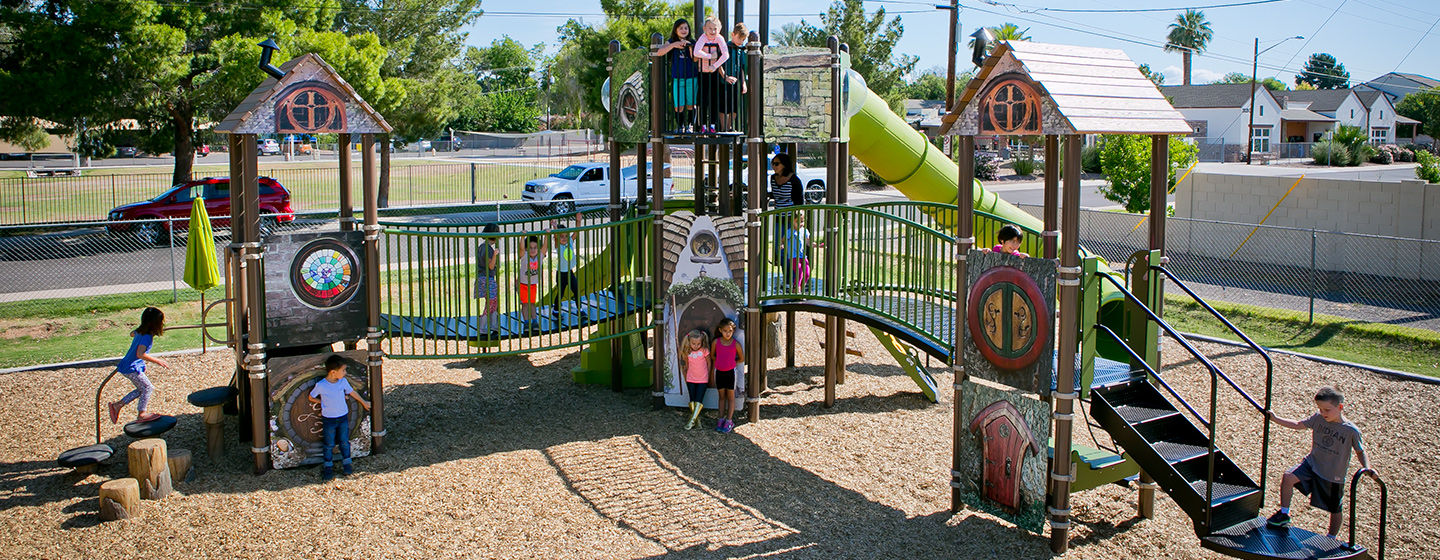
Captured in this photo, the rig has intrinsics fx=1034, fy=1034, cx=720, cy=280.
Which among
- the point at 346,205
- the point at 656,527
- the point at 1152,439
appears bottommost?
the point at 656,527

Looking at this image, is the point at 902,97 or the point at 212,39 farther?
the point at 902,97

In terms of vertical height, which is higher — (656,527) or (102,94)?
(102,94)

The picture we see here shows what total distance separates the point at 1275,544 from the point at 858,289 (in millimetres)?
4163

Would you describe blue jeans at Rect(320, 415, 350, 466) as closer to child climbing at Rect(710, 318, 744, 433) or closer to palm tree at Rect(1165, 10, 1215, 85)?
child climbing at Rect(710, 318, 744, 433)

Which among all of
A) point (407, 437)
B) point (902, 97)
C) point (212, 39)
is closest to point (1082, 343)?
point (407, 437)

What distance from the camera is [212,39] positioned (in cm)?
2408

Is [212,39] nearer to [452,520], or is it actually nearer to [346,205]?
[346,205]

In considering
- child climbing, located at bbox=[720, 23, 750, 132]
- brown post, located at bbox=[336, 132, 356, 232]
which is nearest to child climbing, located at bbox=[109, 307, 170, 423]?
brown post, located at bbox=[336, 132, 356, 232]

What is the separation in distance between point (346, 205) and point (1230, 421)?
8649mm

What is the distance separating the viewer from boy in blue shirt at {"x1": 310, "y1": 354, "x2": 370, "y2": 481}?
8.55 meters

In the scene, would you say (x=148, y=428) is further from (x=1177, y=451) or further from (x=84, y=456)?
(x=1177, y=451)

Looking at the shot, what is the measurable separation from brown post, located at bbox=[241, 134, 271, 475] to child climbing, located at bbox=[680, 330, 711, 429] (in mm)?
3755

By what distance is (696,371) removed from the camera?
995 cm

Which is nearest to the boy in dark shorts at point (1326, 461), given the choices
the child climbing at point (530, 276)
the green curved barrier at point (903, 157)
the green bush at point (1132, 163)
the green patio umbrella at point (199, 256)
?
the green curved barrier at point (903, 157)
